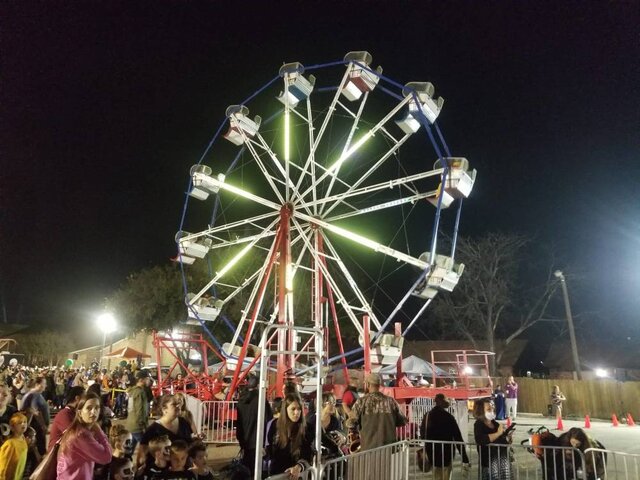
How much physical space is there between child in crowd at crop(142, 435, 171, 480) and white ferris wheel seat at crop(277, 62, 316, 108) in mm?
12549

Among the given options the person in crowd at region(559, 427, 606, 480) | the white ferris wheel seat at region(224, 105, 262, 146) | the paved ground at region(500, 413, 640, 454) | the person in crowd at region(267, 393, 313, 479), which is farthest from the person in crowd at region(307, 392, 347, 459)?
the white ferris wheel seat at region(224, 105, 262, 146)

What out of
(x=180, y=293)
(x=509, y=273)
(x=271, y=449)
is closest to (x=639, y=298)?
(x=509, y=273)

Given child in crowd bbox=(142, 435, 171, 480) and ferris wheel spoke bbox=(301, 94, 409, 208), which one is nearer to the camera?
child in crowd bbox=(142, 435, 171, 480)

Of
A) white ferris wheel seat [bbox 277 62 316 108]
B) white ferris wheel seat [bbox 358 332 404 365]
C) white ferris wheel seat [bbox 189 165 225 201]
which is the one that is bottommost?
white ferris wheel seat [bbox 358 332 404 365]

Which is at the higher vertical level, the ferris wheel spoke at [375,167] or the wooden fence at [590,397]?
the ferris wheel spoke at [375,167]

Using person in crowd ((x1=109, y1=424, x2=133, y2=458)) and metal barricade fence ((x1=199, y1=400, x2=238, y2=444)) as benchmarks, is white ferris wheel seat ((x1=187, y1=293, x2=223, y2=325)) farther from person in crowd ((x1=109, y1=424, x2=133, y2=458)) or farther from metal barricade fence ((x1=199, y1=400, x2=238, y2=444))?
person in crowd ((x1=109, y1=424, x2=133, y2=458))

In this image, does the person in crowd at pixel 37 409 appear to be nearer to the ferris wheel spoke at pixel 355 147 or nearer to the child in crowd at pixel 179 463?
the child in crowd at pixel 179 463

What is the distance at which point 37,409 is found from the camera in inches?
301

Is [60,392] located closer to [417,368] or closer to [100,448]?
[417,368]

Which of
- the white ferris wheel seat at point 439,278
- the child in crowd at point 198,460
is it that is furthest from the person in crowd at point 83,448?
the white ferris wheel seat at point 439,278

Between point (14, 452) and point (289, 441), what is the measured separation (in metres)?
3.25

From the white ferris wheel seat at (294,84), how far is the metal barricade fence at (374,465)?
11.9 metres

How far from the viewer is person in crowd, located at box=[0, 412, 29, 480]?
18.1 ft

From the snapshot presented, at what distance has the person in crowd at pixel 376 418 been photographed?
6.00 meters
